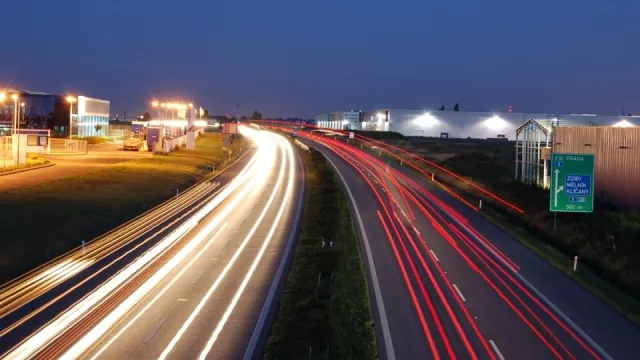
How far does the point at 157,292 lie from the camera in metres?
22.3

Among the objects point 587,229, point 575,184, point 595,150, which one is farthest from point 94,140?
point 575,184

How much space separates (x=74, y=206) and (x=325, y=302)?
21521 millimetres

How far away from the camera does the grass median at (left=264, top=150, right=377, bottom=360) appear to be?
17.0 metres

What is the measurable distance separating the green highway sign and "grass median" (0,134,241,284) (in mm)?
20823

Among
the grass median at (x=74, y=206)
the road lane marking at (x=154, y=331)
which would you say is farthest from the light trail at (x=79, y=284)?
the road lane marking at (x=154, y=331)

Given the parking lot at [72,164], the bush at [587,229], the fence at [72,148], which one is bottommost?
the bush at [587,229]

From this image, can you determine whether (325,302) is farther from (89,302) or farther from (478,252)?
(478,252)

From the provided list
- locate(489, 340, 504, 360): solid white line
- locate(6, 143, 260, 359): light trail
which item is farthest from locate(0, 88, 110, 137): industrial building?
locate(489, 340, 504, 360): solid white line

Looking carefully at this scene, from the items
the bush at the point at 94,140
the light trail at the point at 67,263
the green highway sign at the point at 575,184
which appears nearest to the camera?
the light trail at the point at 67,263

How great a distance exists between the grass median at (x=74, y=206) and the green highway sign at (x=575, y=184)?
20.8 m

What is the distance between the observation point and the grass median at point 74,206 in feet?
89.1

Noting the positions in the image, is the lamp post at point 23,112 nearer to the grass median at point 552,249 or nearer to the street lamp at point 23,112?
the street lamp at point 23,112

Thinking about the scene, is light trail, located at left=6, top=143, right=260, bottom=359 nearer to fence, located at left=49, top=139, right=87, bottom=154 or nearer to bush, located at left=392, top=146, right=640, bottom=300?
bush, located at left=392, top=146, right=640, bottom=300

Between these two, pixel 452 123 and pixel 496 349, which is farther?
pixel 452 123
